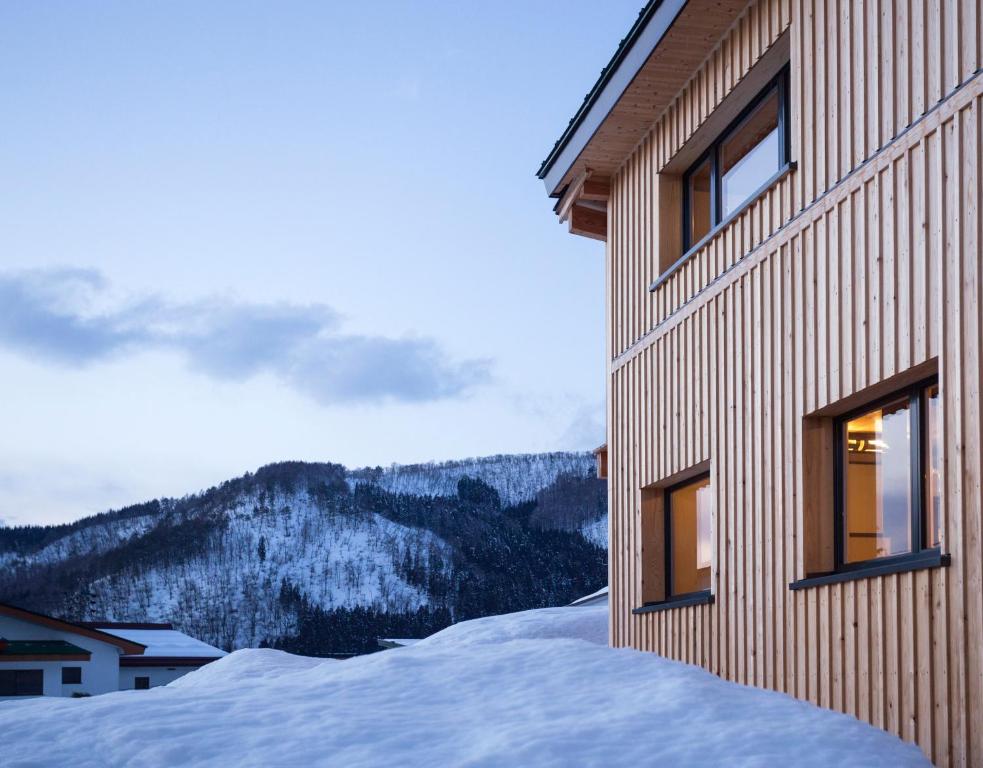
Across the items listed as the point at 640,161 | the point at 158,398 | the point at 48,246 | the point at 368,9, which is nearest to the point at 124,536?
the point at 158,398

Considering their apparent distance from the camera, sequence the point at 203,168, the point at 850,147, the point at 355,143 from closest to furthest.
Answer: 1. the point at 850,147
2. the point at 355,143
3. the point at 203,168

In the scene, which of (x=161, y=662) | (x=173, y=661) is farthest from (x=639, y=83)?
(x=161, y=662)

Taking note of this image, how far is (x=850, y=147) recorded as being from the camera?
21.0ft

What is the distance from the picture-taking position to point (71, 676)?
32562mm

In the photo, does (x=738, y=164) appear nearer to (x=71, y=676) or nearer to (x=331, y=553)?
(x=71, y=676)

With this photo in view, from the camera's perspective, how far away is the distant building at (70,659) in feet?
100

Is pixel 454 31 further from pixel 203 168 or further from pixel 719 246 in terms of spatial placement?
pixel 203 168

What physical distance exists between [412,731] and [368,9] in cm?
1205

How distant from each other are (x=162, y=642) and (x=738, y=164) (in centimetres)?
3651

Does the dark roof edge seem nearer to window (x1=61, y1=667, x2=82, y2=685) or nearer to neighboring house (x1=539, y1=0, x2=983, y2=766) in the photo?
neighboring house (x1=539, y1=0, x2=983, y2=766)

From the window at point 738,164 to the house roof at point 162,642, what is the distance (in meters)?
30.0

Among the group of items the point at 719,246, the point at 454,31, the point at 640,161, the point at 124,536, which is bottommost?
the point at 124,536

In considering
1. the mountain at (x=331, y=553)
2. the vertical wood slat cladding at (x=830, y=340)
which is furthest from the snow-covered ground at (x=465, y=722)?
the mountain at (x=331, y=553)

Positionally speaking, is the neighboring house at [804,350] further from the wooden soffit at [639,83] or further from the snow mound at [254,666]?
the snow mound at [254,666]
